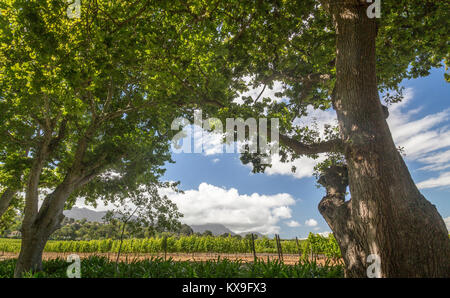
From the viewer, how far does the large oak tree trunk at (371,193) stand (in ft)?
12.8

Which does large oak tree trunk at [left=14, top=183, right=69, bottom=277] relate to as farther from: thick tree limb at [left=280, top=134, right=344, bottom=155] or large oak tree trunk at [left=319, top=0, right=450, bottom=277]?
large oak tree trunk at [left=319, top=0, right=450, bottom=277]

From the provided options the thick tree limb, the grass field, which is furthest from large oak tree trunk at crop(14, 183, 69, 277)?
the thick tree limb

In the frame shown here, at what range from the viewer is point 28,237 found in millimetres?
8938

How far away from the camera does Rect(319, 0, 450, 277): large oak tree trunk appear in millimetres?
3900

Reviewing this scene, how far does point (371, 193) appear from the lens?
14.1ft

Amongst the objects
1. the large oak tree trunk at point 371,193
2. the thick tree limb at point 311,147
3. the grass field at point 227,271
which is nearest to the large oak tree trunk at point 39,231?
the grass field at point 227,271

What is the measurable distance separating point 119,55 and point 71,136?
9.06 meters

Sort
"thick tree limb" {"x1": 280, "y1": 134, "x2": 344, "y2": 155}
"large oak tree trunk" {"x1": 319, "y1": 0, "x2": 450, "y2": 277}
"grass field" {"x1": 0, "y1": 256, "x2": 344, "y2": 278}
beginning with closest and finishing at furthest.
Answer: "large oak tree trunk" {"x1": 319, "y1": 0, "x2": 450, "y2": 277} → "grass field" {"x1": 0, "y1": 256, "x2": 344, "y2": 278} → "thick tree limb" {"x1": 280, "y1": 134, "x2": 344, "y2": 155}

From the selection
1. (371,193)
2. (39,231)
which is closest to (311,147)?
(371,193)

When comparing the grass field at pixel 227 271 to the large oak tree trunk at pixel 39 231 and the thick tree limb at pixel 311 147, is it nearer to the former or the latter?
the large oak tree trunk at pixel 39 231

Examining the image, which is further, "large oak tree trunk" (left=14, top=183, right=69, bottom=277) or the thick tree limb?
"large oak tree trunk" (left=14, top=183, right=69, bottom=277)
